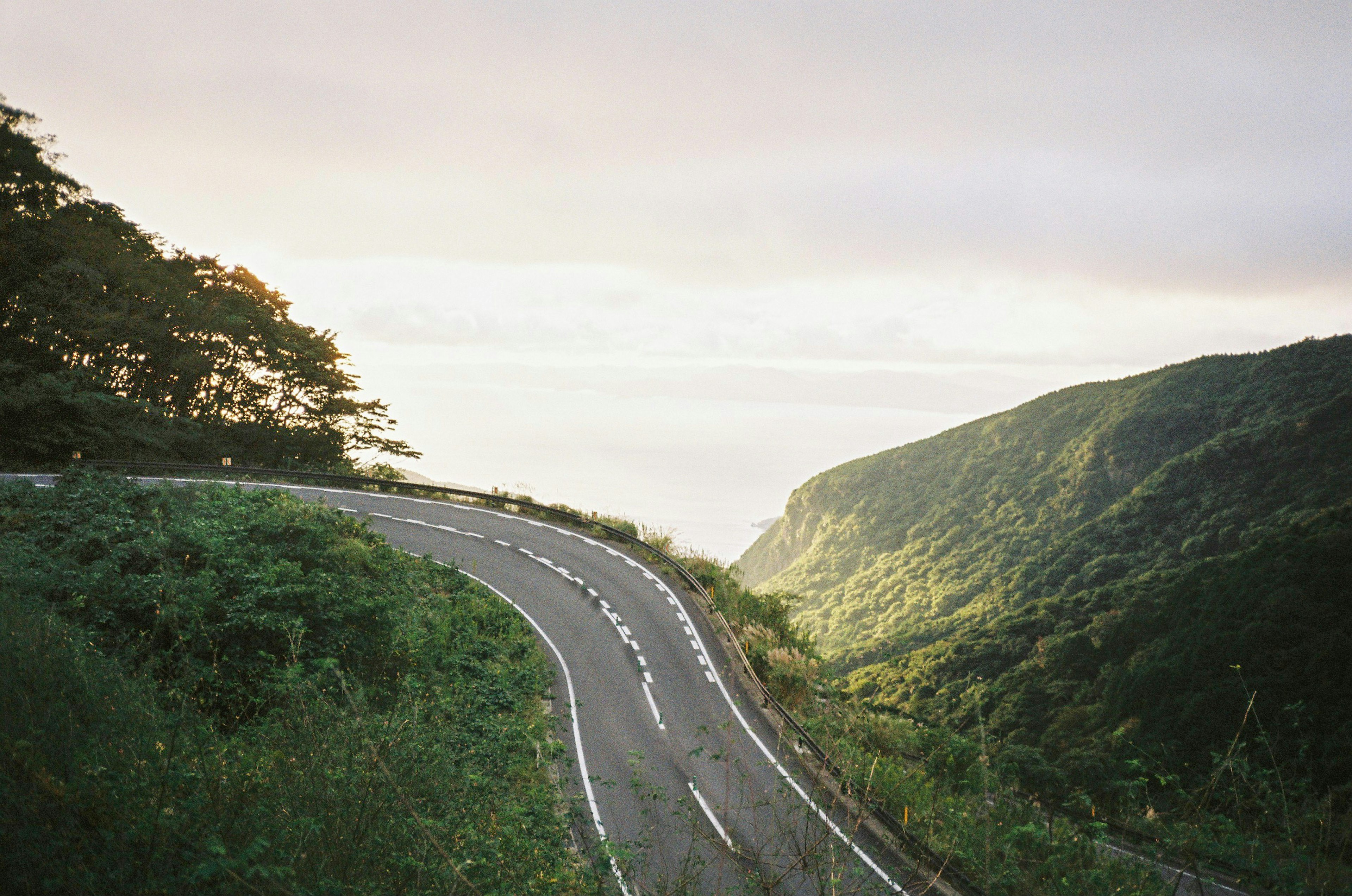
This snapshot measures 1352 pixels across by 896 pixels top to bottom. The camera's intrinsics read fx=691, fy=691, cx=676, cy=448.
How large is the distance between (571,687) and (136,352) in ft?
92.9

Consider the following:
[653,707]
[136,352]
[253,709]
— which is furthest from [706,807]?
[136,352]

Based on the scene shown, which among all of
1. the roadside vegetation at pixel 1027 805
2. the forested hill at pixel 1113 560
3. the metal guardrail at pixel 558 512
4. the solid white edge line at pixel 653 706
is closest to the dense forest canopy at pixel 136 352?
the metal guardrail at pixel 558 512

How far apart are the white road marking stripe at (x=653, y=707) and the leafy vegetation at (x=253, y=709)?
2549 millimetres

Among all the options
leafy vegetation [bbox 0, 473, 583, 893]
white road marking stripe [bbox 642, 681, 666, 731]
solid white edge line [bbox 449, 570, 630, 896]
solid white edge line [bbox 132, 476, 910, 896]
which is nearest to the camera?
leafy vegetation [bbox 0, 473, 583, 893]

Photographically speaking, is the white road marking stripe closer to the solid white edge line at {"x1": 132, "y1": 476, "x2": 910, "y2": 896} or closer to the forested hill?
the solid white edge line at {"x1": 132, "y1": 476, "x2": 910, "y2": 896}

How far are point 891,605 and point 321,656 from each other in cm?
9368

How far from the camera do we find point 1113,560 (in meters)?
77.6

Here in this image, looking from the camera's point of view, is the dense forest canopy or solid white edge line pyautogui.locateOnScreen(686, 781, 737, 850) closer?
Answer: solid white edge line pyautogui.locateOnScreen(686, 781, 737, 850)

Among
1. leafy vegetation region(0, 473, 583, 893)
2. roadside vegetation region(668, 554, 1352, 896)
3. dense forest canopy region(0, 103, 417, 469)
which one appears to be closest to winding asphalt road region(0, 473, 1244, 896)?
roadside vegetation region(668, 554, 1352, 896)

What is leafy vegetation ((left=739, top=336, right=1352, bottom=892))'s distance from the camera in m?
14.8

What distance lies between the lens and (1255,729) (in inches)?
1292

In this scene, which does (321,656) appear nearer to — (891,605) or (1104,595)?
(1104,595)

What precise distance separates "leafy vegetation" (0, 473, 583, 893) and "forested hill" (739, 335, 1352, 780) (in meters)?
11.3

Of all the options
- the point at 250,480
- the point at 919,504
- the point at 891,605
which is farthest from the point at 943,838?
the point at 919,504
